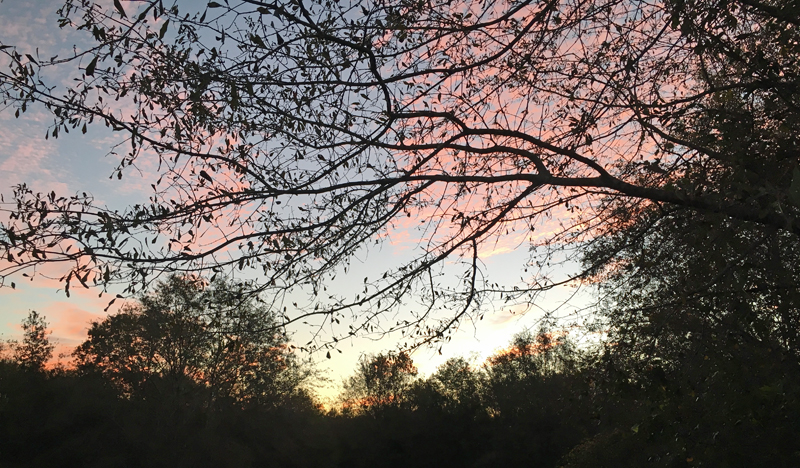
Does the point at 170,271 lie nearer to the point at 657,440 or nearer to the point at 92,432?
the point at 657,440

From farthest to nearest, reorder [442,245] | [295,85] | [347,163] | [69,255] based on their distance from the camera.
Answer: [442,245]
[347,163]
[295,85]
[69,255]

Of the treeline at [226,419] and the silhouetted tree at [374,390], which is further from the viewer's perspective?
the silhouetted tree at [374,390]

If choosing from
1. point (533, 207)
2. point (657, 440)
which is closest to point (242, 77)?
Answer: point (533, 207)

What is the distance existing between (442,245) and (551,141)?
1.75 meters

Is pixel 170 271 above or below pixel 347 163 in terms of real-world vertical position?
below

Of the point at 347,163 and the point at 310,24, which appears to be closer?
the point at 310,24

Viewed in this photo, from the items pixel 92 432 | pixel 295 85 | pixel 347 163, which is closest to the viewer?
pixel 295 85

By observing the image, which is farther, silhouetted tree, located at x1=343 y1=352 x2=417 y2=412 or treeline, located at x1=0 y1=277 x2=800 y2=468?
silhouetted tree, located at x1=343 y1=352 x2=417 y2=412

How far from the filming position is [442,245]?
5520 millimetres

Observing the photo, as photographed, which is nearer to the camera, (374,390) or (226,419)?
(226,419)

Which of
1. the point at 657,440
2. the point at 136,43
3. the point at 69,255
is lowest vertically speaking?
the point at 657,440

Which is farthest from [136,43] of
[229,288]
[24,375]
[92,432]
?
[24,375]

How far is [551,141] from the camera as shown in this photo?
584cm

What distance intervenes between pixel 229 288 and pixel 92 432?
64.9ft
